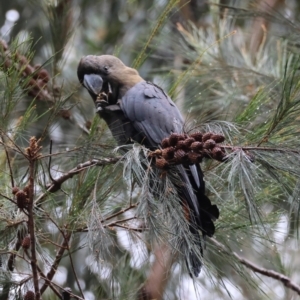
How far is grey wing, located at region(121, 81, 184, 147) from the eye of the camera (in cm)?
210

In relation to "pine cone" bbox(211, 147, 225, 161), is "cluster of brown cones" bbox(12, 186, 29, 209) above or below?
below

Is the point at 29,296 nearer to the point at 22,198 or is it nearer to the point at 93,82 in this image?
the point at 22,198

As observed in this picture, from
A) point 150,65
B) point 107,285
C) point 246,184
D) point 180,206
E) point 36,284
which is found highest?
point 246,184

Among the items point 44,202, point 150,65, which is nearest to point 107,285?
point 44,202

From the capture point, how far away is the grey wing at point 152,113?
210 cm

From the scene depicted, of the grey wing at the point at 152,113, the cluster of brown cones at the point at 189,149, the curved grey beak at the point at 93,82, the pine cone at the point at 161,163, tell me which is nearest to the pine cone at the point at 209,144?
the cluster of brown cones at the point at 189,149

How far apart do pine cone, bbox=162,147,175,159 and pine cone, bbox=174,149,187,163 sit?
16 millimetres

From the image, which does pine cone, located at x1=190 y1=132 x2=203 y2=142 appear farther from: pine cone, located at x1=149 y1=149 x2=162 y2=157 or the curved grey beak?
the curved grey beak

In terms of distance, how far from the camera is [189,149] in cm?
150

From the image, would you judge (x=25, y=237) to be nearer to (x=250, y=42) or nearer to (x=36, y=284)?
(x=36, y=284)

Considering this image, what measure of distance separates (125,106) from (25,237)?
0.71 meters

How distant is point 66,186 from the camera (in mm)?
1983

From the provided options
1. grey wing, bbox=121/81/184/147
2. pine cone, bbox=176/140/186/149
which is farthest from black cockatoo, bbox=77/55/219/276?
pine cone, bbox=176/140/186/149

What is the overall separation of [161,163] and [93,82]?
104 cm
